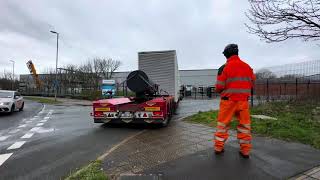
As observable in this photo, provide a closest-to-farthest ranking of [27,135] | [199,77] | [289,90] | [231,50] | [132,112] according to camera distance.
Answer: [231,50], [27,135], [132,112], [289,90], [199,77]

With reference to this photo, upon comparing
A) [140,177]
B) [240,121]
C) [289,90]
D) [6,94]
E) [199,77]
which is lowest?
[140,177]

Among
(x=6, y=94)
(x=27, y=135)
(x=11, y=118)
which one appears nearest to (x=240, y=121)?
(x=27, y=135)

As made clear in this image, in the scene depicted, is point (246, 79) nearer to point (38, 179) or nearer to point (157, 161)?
point (157, 161)

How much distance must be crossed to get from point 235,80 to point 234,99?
36cm

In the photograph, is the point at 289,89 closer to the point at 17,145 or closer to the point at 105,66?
the point at 17,145

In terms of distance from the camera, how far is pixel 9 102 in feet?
58.5

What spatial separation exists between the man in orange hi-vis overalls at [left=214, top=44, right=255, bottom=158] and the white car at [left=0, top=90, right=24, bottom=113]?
49.5 ft

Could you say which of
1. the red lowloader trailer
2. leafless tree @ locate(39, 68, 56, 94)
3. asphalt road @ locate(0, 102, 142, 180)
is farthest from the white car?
leafless tree @ locate(39, 68, 56, 94)

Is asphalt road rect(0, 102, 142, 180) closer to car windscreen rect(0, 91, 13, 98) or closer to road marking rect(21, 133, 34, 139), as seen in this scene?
road marking rect(21, 133, 34, 139)

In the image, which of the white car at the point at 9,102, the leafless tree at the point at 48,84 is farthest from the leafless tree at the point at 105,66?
the white car at the point at 9,102

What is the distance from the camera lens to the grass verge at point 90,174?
14.6ft

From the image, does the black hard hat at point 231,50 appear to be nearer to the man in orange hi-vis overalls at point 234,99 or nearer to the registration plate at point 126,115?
the man in orange hi-vis overalls at point 234,99

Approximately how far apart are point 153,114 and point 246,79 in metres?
4.84

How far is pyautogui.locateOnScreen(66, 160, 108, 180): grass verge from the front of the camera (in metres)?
4.45
